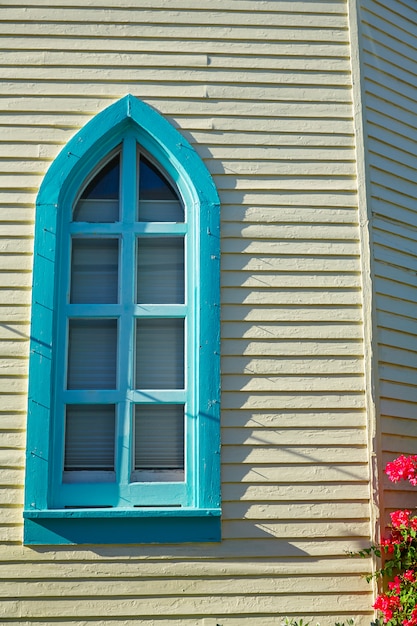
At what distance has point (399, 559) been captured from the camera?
5.14 metres

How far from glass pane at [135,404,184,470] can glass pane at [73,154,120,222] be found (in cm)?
134

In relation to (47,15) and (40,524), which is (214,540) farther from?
(47,15)

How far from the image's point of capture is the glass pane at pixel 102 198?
18.8ft

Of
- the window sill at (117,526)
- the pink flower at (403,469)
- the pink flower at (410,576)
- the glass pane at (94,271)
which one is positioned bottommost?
the pink flower at (410,576)

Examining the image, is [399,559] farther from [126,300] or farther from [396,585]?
[126,300]

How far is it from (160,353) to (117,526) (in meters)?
1.15

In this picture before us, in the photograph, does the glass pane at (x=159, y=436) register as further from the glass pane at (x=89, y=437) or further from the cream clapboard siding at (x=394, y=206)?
the cream clapboard siding at (x=394, y=206)

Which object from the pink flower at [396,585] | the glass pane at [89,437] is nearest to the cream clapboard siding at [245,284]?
the pink flower at [396,585]

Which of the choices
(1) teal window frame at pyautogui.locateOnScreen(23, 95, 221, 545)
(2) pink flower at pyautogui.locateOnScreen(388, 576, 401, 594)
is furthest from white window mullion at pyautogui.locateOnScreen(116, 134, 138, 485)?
(2) pink flower at pyautogui.locateOnScreen(388, 576, 401, 594)

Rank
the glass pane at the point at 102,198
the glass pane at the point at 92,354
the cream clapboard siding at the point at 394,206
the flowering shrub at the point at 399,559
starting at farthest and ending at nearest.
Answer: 1. the glass pane at the point at 102,198
2. the cream clapboard siding at the point at 394,206
3. the glass pane at the point at 92,354
4. the flowering shrub at the point at 399,559

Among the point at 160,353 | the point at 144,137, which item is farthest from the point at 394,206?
the point at 160,353

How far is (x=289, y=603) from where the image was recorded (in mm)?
5113

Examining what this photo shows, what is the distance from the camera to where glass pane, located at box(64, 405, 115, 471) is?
17.5 ft

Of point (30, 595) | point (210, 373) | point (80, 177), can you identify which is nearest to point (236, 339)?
point (210, 373)
